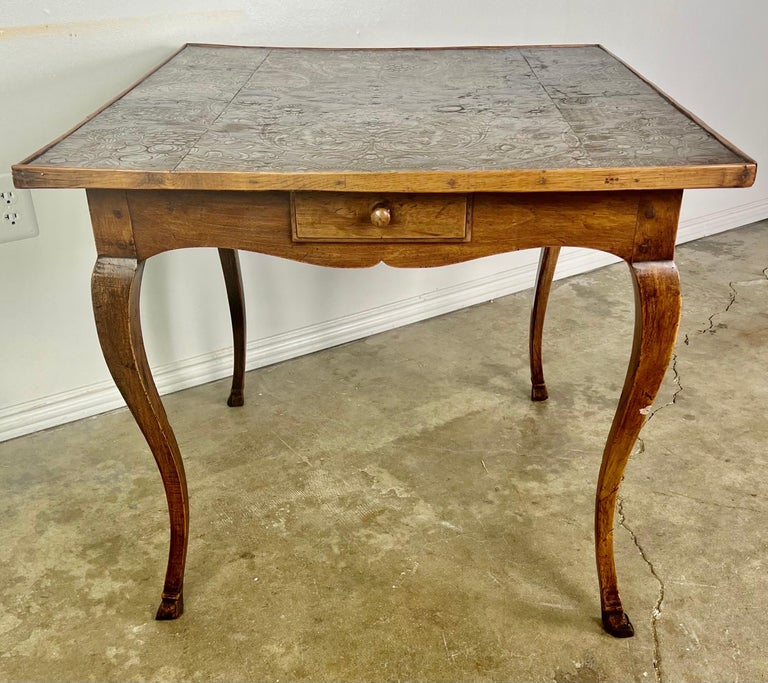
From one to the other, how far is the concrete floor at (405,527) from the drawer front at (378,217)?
2.03 feet

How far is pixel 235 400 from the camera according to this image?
1.82 m

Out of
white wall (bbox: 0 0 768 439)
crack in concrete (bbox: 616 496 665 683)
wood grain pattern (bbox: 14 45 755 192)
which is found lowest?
crack in concrete (bbox: 616 496 665 683)

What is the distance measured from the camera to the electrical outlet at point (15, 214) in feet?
5.01

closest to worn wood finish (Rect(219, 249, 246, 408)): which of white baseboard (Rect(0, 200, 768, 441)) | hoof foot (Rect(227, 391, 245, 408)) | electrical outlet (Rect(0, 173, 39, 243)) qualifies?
hoof foot (Rect(227, 391, 245, 408))

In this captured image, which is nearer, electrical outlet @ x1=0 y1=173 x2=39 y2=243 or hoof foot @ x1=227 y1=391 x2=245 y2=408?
electrical outlet @ x1=0 y1=173 x2=39 y2=243

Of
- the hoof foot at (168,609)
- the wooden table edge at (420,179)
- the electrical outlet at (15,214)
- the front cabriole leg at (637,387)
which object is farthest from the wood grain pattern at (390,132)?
the hoof foot at (168,609)

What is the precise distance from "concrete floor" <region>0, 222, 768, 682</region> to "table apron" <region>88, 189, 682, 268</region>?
0.59 meters

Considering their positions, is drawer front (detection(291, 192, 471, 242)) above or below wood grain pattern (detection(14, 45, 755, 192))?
below

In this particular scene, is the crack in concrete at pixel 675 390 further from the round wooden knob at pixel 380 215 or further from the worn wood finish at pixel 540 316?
the round wooden knob at pixel 380 215

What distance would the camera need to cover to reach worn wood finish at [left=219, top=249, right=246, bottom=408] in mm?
1647

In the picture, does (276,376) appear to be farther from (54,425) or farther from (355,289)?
(54,425)

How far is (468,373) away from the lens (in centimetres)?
196

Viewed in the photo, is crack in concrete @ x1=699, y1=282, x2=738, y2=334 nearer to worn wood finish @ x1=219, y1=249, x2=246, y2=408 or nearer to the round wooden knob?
worn wood finish @ x1=219, y1=249, x2=246, y2=408

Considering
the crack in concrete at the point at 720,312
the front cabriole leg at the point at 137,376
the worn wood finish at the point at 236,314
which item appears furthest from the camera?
the crack in concrete at the point at 720,312
